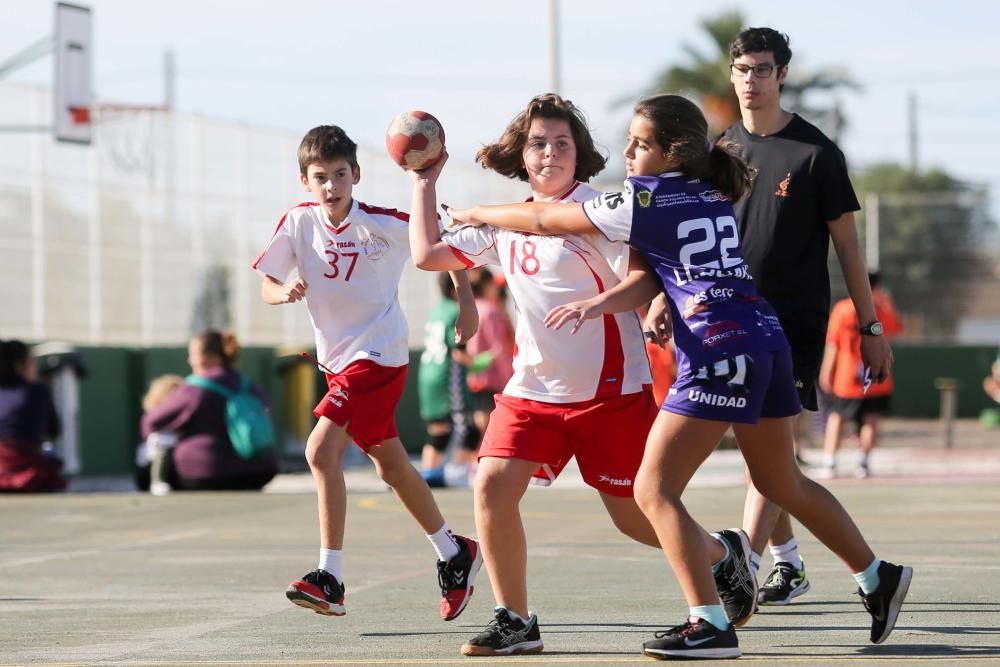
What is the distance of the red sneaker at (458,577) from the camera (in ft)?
22.5

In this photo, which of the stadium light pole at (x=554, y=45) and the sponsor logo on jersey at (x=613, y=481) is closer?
the sponsor logo on jersey at (x=613, y=481)

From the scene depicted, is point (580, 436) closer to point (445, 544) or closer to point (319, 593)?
point (445, 544)

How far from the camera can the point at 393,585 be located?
8523mm

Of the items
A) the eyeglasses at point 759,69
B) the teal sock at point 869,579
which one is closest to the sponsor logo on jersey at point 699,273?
the teal sock at point 869,579

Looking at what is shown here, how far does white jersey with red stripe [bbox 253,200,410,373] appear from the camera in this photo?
7367 mm

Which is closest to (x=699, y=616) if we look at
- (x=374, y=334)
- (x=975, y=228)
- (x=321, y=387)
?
(x=374, y=334)

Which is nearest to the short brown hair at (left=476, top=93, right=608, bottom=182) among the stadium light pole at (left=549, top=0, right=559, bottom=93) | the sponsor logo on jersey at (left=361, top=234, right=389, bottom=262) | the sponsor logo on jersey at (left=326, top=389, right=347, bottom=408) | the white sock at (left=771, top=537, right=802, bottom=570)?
the sponsor logo on jersey at (left=361, top=234, right=389, bottom=262)

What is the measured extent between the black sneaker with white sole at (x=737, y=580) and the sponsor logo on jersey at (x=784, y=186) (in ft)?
4.56

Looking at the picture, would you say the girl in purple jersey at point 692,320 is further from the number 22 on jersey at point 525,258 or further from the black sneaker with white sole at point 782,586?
the black sneaker with white sole at point 782,586

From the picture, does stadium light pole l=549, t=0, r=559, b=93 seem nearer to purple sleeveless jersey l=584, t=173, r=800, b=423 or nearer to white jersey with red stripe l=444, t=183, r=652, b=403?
white jersey with red stripe l=444, t=183, r=652, b=403

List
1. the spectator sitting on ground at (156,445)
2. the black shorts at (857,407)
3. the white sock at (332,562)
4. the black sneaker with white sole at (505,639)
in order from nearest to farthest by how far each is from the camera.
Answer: the black sneaker with white sole at (505,639), the white sock at (332,562), the spectator sitting on ground at (156,445), the black shorts at (857,407)

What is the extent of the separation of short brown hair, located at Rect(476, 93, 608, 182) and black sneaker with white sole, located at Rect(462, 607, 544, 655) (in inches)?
61.2

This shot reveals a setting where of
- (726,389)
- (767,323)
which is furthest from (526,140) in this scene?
(726,389)

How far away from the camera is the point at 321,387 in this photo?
2112 centimetres
